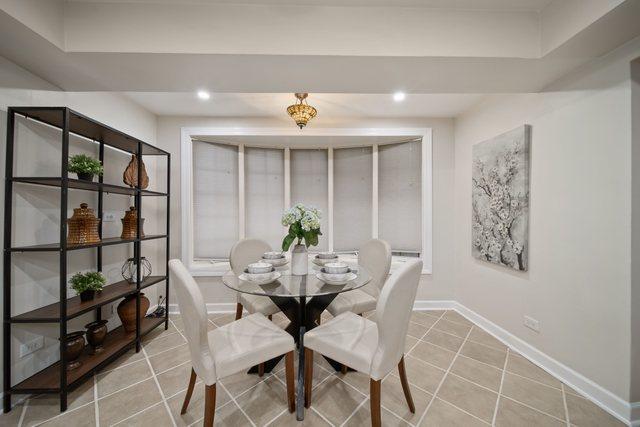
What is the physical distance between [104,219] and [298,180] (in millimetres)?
2168

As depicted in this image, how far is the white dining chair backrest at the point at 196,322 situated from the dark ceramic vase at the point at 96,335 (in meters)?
1.25

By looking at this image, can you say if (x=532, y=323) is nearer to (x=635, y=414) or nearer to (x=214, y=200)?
(x=635, y=414)

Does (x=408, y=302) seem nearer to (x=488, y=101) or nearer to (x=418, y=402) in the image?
(x=418, y=402)

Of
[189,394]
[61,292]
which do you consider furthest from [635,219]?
[61,292]

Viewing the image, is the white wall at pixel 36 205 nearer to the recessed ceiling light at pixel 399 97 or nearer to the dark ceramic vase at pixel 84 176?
the dark ceramic vase at pixel 84 176

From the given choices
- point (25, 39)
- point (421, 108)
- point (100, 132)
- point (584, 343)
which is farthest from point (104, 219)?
point (584, 343)

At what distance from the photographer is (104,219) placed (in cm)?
219

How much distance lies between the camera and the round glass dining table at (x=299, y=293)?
4.79 ft

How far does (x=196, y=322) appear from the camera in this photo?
3.90 ft

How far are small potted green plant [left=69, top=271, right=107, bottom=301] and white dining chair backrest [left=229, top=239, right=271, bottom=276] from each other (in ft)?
3.26

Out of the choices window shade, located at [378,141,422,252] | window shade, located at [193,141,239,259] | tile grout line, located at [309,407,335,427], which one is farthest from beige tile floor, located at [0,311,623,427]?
window shade, located at [378,141,422,252]

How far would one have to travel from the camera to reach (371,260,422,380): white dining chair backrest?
1.21 m

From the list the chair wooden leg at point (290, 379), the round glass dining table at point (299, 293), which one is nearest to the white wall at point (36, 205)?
the round glass dining table at point (299, 293)

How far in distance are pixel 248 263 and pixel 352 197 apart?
68.1 inches
